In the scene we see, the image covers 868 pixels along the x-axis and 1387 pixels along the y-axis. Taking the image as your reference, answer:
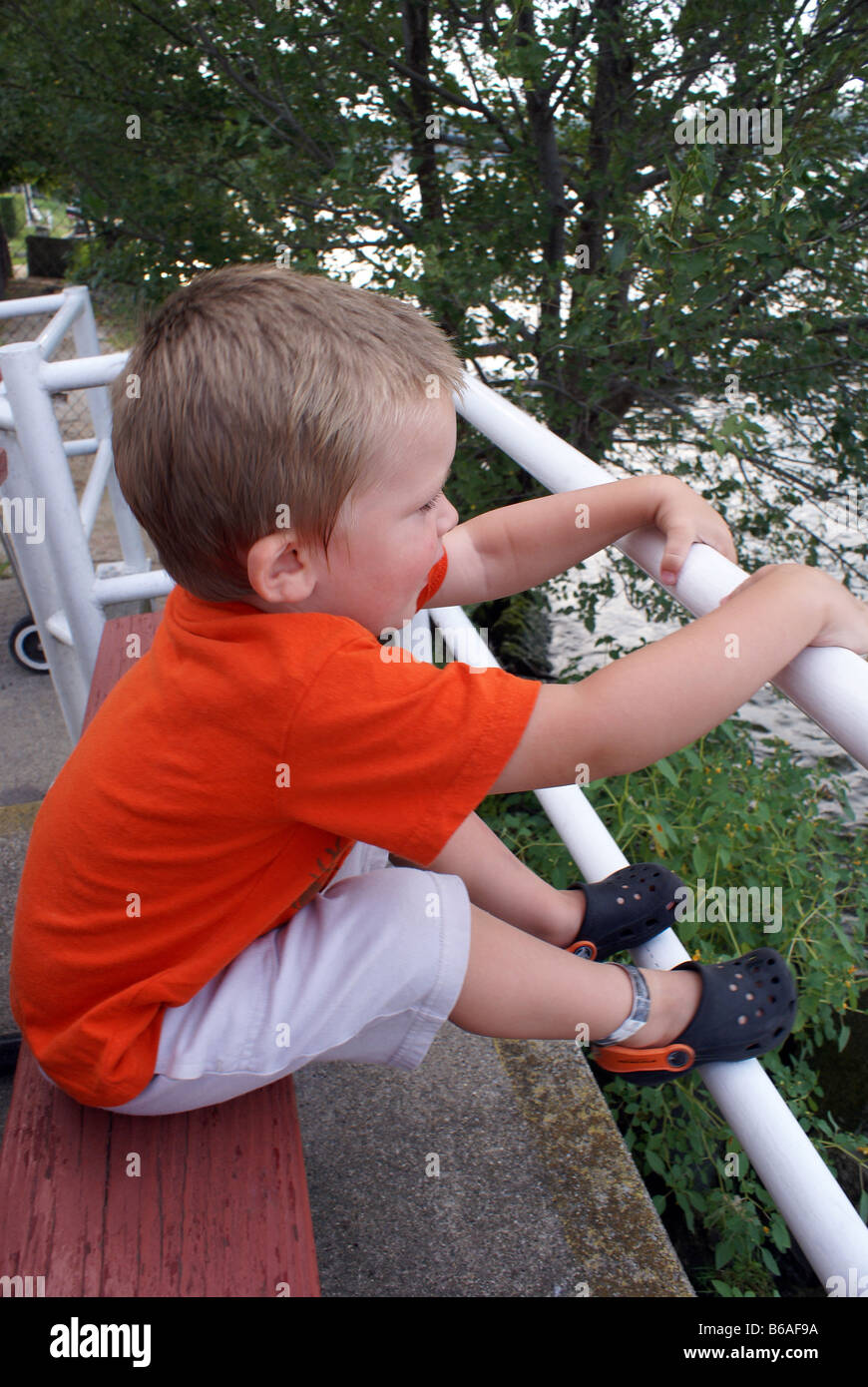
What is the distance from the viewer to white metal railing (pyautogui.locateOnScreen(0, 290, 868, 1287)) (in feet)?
3.27

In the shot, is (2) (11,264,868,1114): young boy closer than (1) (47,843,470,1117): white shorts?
Yes

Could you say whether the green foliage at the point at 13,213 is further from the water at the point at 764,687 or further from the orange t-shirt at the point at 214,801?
the orange t-shirt at the point at 214,801

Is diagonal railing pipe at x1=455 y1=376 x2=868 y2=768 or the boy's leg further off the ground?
diagonal railing pipe at x1=455 y1=376 x2=868 y2=768

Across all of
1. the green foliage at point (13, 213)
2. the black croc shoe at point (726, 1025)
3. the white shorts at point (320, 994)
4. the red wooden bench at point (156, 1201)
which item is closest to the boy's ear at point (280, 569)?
the white shorts at point (320, 994)

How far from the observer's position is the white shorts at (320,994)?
4.12 feet

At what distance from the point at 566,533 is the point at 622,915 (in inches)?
23.5

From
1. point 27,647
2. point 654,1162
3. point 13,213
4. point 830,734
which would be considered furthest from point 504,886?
point 13,213

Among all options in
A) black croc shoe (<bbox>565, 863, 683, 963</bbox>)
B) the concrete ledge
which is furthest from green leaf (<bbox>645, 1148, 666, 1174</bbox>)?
black croc shoe (<bbox>565, 863, 683, 963</bbox>)

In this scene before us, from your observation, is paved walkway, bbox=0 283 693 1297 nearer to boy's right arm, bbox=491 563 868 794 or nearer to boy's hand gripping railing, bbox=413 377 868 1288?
boy's hand gripping railing, bbox=413 377 868 1288

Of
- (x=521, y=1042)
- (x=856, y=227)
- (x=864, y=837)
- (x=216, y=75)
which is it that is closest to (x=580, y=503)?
(x=521, y=1042)

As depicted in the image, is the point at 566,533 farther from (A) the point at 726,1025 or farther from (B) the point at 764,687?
(B) the point at 764,687

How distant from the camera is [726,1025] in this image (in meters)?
1.44

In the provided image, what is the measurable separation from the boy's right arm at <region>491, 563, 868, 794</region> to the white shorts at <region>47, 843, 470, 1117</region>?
217mm

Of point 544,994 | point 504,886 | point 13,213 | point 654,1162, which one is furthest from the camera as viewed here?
point 13,213
